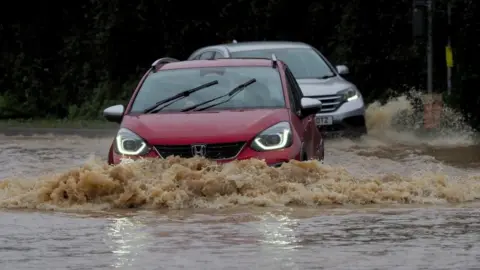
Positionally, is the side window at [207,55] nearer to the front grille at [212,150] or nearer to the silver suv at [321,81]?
the silver suv at [321,81]

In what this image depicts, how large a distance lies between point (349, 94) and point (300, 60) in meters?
1.16

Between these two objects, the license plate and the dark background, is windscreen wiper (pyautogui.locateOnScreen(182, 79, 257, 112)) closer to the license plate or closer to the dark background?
the license plate

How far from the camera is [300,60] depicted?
2458 cm

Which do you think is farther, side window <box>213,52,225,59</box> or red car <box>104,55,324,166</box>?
side window <box>213,52,225,59</box>

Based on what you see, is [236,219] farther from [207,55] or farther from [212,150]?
[207,55]

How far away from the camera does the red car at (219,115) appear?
46.5 feet

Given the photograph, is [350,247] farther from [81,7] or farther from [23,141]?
[81,7]

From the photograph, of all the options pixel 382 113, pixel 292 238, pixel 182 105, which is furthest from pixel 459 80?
pixel 292 238

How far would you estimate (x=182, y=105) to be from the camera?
15266 millimetres

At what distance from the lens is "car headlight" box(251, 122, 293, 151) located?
1426 cm

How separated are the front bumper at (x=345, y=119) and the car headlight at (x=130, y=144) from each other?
8807 millimetres

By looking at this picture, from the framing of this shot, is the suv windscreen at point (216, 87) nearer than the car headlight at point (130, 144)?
No

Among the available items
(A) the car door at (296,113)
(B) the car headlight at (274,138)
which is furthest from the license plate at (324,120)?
(B) the car headlight at (274,138)

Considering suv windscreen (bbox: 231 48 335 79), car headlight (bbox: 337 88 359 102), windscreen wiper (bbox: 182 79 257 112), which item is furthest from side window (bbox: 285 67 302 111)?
suv windscreen (bbox: 231 48 335 79)
